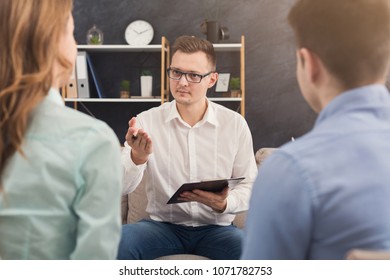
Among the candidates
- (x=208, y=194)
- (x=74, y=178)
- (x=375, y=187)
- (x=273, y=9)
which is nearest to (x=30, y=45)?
(x=74, y=178)

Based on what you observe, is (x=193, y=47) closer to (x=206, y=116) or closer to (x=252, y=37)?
(x=206, y=116)

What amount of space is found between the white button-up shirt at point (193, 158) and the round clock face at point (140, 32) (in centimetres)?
143

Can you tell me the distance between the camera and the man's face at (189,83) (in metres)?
1.76

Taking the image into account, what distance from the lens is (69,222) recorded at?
2.69ft

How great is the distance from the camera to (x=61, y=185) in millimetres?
792

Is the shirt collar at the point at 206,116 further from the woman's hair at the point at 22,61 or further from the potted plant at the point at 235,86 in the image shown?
the potted plant at the point at 235,86

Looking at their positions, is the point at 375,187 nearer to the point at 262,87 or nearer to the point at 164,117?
the point at 164,117

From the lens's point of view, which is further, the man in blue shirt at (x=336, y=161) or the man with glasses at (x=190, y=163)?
the man with glasses at (x=190, y=163)

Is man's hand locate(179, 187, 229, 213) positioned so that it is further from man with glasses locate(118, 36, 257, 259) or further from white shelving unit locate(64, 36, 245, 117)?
white shelving unit locate(64, 36, 245, 117)

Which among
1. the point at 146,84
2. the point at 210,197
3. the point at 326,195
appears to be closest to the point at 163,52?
the point at 146,84

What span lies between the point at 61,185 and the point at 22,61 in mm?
217

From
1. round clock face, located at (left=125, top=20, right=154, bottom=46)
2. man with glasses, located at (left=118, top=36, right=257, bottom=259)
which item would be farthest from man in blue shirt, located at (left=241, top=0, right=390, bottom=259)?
round clock face, located at (left=125, top=20, right=154, bottom=46)

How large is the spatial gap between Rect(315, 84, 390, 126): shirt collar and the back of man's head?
0.02 m

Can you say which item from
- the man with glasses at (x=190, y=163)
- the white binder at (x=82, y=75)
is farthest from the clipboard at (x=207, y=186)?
the white binder at (x=82, y=75)
